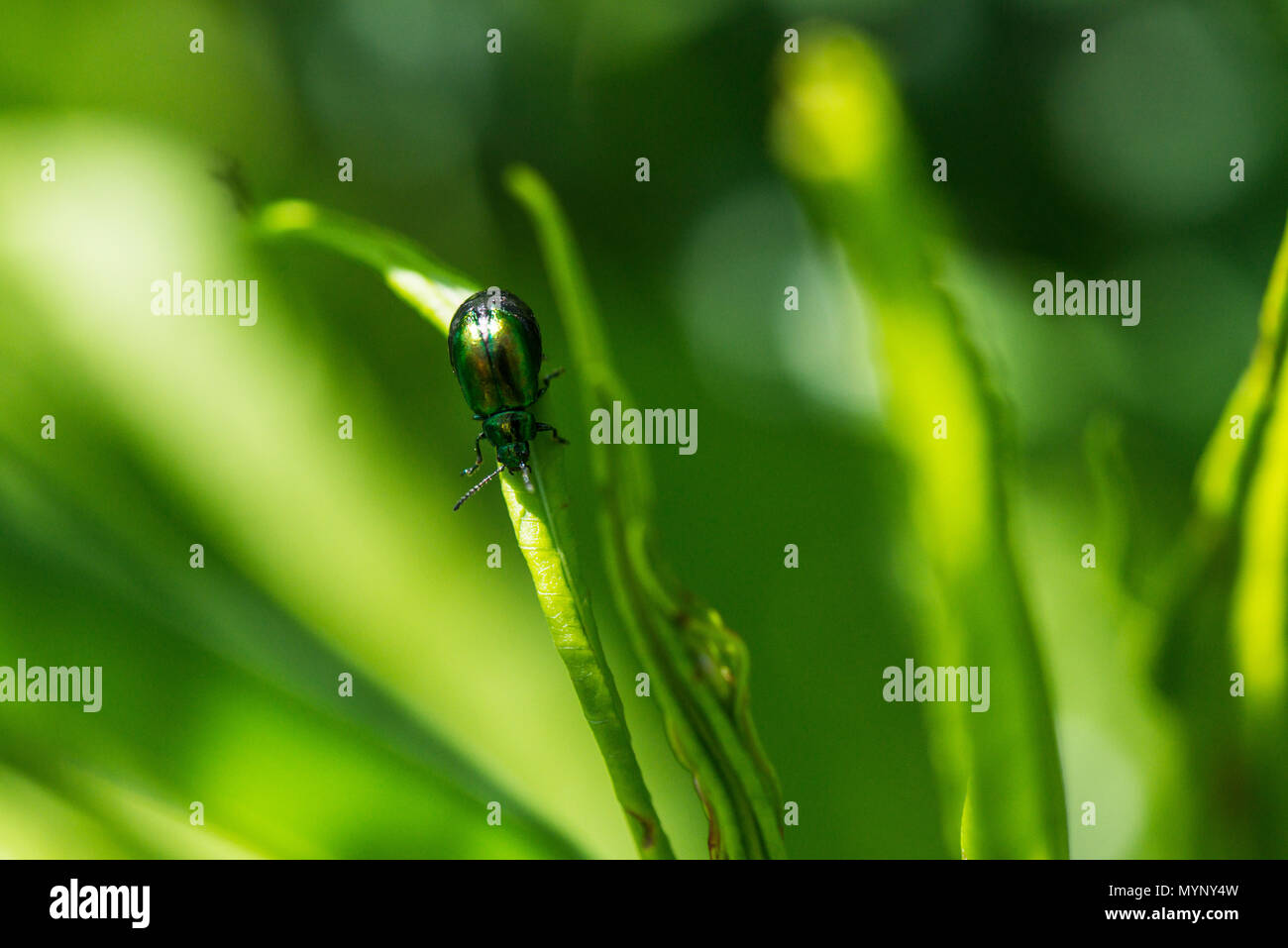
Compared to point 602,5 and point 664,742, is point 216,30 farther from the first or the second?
point 664,742

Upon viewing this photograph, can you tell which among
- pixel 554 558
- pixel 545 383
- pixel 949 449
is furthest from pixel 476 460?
pixel 949 449

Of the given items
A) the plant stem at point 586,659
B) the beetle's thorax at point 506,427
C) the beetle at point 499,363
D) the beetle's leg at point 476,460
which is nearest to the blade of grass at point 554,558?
the plant stem at point 586,659

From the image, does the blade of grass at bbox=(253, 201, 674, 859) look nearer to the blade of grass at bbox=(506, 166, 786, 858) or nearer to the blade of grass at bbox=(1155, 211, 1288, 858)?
the blade of grass at bbox=(506, 166, 786, 858)

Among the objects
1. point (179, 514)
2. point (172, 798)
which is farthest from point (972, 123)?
point (172, 798)

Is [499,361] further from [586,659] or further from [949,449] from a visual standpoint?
[949,449]

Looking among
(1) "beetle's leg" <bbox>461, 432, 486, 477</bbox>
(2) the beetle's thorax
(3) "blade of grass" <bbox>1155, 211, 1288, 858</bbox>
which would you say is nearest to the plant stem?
(2) the beetle's thorax

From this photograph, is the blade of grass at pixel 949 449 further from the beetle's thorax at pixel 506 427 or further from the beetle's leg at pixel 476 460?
the beetle's leg at pixel 476 460
